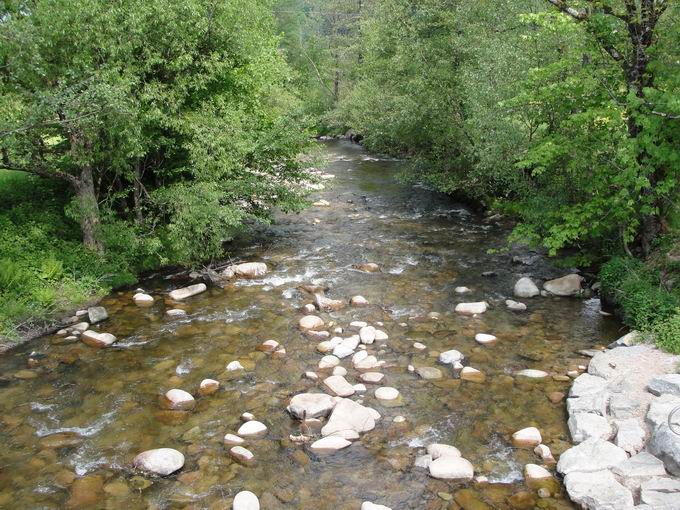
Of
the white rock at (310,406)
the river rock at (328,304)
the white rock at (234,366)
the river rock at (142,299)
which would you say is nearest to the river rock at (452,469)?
the white rock at (310,406)

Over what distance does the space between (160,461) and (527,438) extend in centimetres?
507

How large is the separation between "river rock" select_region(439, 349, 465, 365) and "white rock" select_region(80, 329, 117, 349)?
653 centimetres

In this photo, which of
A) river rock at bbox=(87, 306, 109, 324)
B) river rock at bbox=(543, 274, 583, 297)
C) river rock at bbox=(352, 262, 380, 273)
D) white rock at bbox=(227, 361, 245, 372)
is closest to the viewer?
white rock at bbox=(227, 361, 245, 372)

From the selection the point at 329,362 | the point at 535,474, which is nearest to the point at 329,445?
the point at 329,362

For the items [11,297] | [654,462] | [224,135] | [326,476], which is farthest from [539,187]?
[11,297]

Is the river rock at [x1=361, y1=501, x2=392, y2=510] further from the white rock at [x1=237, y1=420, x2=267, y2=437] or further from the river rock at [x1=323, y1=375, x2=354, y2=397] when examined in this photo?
the river rock at [x1=323, y1=375, x2=354, y2=397]

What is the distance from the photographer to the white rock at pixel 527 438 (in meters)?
7.52

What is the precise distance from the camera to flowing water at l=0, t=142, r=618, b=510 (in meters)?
6.76

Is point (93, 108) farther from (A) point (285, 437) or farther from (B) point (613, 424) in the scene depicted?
(B) point (613, 424)

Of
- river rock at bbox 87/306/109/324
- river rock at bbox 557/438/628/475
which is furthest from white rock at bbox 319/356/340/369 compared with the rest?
river rock at bbox 87/306/109/324

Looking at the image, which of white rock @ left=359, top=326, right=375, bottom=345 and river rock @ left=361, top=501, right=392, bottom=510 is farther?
white rock @ left=359, top=326, right=375, bottom=345

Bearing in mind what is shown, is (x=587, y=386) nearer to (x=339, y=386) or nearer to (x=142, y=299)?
(x=339, y=386)

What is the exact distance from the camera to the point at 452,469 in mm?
6961

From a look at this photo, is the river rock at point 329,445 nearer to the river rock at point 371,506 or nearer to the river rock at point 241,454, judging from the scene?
the river rock at point 241,454
